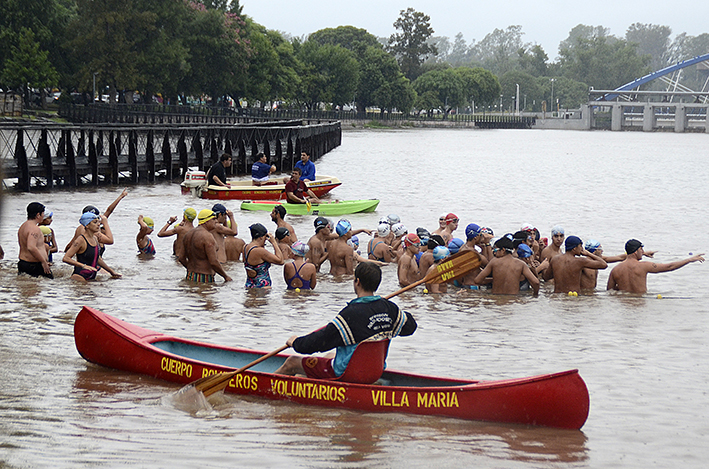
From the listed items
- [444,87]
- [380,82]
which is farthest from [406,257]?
[444,87]

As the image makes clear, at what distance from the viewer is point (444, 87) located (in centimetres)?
15438

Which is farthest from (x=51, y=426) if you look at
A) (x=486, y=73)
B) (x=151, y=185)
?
(x=486, y=73)

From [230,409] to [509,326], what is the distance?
16.9 feet

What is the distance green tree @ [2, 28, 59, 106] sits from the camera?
6950cm

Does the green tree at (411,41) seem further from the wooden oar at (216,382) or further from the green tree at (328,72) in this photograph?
the wooden oar at (216,382)

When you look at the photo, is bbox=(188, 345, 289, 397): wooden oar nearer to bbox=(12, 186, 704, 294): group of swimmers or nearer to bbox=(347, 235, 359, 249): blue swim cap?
bbox=(12, 186, 704, 294): group of swimmers

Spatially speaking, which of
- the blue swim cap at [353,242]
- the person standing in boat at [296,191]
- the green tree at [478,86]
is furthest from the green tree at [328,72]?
the blue swim cap at [353,242]

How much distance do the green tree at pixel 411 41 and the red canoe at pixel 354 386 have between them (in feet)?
545

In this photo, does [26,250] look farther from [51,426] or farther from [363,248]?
[363,248]

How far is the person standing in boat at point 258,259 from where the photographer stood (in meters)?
12.9

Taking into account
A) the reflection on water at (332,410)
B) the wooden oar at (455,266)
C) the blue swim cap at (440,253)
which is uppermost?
the wooden oar at (455,266)

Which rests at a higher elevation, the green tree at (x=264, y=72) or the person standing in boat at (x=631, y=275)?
the green tree at (x=264, y=72)

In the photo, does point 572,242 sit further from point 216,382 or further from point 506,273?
point 216,382

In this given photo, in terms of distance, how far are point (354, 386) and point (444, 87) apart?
15021cm
